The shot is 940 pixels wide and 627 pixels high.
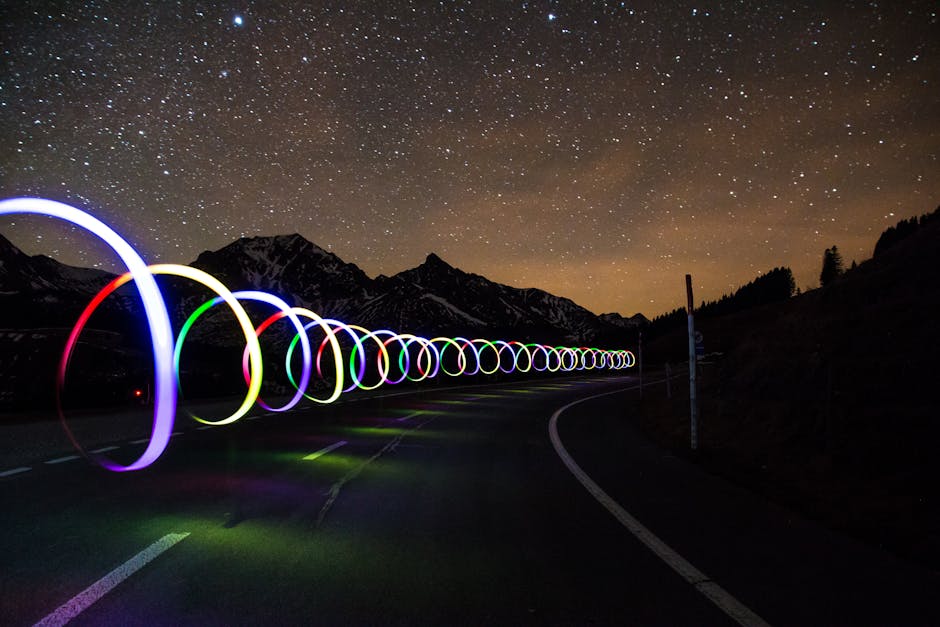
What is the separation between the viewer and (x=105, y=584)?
4422 millimetres

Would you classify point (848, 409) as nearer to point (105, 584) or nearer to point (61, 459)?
point (105, 584)

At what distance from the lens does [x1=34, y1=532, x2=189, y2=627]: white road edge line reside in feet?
12.6

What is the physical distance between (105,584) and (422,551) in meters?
2.34

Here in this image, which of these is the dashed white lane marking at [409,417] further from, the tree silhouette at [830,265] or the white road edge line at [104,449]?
the tree silhouette at [830,265]

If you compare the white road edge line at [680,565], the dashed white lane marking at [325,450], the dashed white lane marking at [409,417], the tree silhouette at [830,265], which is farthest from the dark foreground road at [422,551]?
the tree silhouette at [830,265]

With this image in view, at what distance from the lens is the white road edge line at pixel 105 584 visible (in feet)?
12.6

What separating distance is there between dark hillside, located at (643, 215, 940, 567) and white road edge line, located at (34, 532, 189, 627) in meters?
6.17

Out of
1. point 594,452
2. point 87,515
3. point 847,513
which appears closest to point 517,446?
point 594,452

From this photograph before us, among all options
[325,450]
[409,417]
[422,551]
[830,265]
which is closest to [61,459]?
[325,450]

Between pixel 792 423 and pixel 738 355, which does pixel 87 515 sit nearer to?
pixel 792 423

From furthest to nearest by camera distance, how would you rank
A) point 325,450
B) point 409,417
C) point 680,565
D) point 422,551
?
point 409,417
point 325,450
point 422,551
point 680,565

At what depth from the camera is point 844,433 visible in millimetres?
10562

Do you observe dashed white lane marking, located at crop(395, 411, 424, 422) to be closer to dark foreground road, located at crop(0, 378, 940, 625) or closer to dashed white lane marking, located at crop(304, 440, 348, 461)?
dashed white lane marking, located at crop(304, 440, 348, 461)

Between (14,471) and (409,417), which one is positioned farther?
(409,417)
